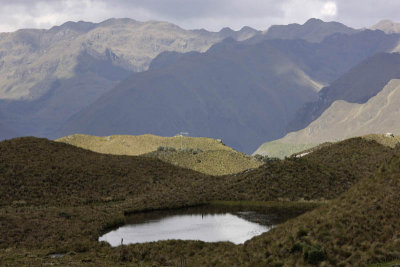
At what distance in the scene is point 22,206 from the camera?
257ft

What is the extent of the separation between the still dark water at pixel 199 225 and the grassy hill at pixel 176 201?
318 cm

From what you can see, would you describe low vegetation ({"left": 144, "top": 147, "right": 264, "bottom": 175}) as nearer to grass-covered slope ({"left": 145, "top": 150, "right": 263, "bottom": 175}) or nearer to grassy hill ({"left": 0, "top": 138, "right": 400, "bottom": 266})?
grass-covered slope ({"left": 145, "top": 150, "right": 263, "bottom": 175})

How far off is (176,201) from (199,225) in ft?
57.5

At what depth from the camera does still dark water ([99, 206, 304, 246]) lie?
5316 centimetres

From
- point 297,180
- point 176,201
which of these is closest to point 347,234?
point 176,201

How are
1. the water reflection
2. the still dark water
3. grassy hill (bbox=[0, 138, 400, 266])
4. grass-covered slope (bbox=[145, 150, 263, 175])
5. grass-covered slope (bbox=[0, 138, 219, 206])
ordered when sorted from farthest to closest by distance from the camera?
grass-covered slope (bbox=[145, 150, 263, 175]) → grass-covered slope (bbox=[0, 138, 219, 206]) → the still dark water → the water reflection → grassy hill (bbox=[0, 138, 400, 266])

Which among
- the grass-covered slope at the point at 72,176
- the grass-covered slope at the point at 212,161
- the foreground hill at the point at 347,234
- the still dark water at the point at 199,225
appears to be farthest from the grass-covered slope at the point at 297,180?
the grass-covered slope at the point at 212,161

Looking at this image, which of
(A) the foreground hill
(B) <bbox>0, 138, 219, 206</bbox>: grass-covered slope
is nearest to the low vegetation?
(B) <bbox>0, 138, 219, 206</bbox>: grass-covered slope

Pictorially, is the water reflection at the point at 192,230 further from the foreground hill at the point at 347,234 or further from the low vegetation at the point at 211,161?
the low vegetation at the point at 211,161

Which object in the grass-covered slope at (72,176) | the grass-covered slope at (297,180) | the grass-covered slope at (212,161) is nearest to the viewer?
the grass-covered slope at (297,180)

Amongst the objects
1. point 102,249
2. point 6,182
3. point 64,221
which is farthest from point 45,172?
point 102,249

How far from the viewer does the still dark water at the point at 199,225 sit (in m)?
53.2

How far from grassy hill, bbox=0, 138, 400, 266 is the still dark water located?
10.4 feet

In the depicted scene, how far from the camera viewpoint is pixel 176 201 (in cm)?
7750
